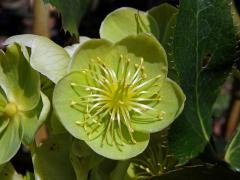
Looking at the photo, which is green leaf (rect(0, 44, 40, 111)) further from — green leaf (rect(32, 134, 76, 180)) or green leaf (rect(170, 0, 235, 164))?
green leaf (rect(170, 0, 235, 164))

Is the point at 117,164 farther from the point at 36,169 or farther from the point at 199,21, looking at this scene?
the point at 199,21

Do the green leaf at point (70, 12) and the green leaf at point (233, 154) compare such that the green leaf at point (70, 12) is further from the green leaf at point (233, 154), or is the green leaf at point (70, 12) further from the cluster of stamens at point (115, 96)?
the green leaf at point (233, 154)

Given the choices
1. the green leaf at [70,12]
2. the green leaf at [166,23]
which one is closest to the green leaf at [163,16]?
the green leaf at [166,23]

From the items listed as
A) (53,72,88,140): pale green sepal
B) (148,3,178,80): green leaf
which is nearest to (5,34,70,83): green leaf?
(53,72,88,140): pale green sepal

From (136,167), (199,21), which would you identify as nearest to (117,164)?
(136,167)

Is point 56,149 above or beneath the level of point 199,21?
beneath

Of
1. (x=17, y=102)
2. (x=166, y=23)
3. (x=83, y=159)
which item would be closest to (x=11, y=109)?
(x=17, y=102)
